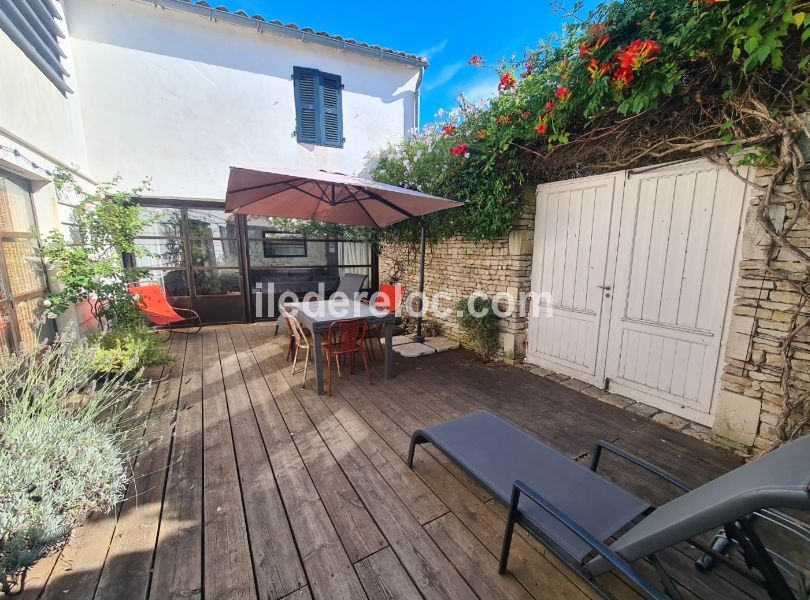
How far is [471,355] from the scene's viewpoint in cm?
462

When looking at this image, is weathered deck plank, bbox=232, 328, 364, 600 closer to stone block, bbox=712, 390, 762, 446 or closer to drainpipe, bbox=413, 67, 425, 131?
stone block, bbox=712, 390, 762, 446

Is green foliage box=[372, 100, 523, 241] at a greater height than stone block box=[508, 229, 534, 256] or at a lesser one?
greater

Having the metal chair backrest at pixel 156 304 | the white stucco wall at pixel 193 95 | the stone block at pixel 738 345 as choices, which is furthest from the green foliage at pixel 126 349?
the stone block at pixel 738 345

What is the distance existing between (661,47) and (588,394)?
9.65 ft

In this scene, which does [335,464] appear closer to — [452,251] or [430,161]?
[452,251]

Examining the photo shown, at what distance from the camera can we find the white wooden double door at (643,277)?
2.64 meters

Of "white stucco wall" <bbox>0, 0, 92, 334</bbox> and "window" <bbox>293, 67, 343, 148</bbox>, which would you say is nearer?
"white stucco wall" <bbox>0, 0, 92, 334</bbox>

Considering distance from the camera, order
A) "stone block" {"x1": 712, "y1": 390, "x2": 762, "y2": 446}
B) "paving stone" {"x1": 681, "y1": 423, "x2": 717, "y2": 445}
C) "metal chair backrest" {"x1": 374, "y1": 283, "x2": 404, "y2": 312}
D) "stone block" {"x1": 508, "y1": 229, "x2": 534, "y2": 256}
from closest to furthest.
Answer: "stone block" {"x1": 712, "y1": 390, "x2": 762, "y2": 446} < "paving stone" {"x1": 681, "y1": 423, "x2": 717, "y2": 445} < "stone block" {"x1": 508, "y1": 229, "x2": 534, "y2": 256} < "metal chair backrest" {"x1": 374, "y1": 283, "x2": 404, "y2": 312}

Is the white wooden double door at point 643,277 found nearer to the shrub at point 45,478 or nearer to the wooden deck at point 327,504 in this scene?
the wooden deck at point 327,504

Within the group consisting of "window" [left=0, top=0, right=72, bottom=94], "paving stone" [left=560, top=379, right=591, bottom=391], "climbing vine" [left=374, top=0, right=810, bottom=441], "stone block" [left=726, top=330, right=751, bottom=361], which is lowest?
"paving stone" [left=560, top=379, right=591, bottom=391]

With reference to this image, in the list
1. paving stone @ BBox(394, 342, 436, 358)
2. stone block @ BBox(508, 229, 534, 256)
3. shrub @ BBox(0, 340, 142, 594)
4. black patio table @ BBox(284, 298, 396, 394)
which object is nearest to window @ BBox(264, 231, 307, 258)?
black patio table @ BBox(284, 298, 396, 394)

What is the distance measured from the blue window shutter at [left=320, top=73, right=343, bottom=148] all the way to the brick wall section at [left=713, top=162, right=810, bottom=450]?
5.85 meters

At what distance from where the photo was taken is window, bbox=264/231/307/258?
6336mm

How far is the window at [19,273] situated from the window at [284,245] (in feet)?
10.4
